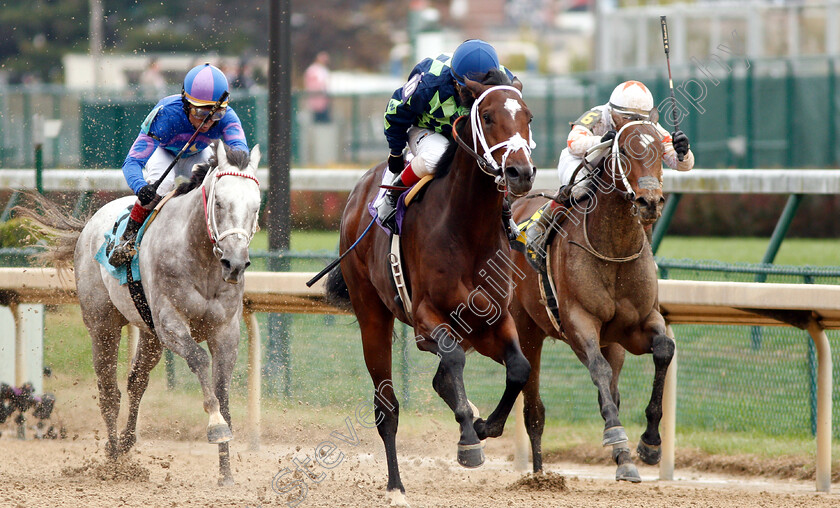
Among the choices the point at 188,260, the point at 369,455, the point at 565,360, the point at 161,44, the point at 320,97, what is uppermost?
the point at 161,44

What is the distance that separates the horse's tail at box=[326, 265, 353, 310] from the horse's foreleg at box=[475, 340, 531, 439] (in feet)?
5.12

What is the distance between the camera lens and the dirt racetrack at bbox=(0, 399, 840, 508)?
18.6 ft

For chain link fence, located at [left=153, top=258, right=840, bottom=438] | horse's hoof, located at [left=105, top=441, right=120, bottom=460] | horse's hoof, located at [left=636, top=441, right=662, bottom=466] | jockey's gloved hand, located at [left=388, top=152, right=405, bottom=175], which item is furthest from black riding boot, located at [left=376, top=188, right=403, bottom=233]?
horse's hoof, located at [left=105, top=441, right=120, bottom=460]

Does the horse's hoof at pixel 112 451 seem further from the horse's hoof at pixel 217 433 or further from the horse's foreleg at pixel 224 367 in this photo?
the horse's hoof at pixel 217 433

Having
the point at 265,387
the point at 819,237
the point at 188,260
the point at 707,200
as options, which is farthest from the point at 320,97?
the point at 188,260

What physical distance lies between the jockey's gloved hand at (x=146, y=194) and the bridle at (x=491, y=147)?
6.81 feet

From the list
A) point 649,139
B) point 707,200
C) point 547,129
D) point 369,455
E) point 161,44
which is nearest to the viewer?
point 649,139

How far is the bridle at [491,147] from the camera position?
4723mm

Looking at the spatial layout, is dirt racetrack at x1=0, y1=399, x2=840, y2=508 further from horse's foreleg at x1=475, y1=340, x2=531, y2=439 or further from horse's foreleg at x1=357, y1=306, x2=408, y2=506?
horse's foreleg at x1=475, y1=340, x2=531, y2=439

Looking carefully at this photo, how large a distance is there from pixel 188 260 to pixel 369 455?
191 cm

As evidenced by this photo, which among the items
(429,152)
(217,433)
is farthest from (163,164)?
(429,152)

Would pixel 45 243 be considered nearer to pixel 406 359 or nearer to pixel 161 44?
pixel 406 359

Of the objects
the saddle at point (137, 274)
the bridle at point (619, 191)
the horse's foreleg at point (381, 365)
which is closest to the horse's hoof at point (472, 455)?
the horse's foreleg at point (381, 365)

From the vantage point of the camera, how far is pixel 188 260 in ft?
20.1
